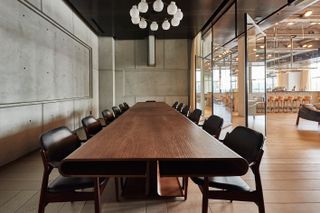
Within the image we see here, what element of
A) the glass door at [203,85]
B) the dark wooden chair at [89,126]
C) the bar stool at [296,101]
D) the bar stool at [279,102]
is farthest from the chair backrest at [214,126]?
the bar stool at [296,101]

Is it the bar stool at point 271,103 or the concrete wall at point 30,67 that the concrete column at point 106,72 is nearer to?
the concrete wall at point 30,67

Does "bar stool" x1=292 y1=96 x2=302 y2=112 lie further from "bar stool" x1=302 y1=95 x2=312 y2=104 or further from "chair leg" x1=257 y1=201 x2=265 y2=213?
"chair leg" x1=257 y1=201 x2=265 y2=213

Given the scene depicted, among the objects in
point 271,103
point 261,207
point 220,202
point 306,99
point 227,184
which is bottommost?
point 220,202

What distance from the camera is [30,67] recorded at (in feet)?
14.8

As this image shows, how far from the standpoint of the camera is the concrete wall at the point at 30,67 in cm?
380

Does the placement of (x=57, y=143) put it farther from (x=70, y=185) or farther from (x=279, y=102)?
(x=279, y=102)

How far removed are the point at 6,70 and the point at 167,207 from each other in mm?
3198

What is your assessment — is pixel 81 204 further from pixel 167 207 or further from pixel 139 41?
pixel 139 41

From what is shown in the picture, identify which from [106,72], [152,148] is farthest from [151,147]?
[106,72]

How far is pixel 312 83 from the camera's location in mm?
16188

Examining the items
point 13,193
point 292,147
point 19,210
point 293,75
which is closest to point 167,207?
point 19,210

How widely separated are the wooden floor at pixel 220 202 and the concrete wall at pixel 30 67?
Result: 0.48 metres

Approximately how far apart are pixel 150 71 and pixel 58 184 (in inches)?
368

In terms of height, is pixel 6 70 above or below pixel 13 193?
above
